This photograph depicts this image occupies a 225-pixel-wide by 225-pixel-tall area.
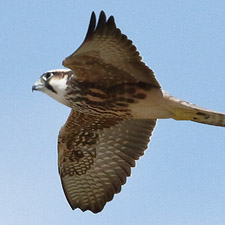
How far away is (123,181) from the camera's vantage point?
9.76 metres

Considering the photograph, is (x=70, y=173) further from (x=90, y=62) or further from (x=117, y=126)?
(x=90, y=62)

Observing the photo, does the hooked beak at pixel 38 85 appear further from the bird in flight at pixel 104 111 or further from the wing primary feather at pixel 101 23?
the wing primary feather at pixel 101 23

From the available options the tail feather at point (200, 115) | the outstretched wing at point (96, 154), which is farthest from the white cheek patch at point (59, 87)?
the tail feather at point (200, 115)

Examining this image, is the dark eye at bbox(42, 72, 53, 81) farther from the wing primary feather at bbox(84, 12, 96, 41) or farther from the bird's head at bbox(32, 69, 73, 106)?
the wing primary feather at bbox(84, 12, 96, 41)

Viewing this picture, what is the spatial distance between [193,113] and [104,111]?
1.20 meters

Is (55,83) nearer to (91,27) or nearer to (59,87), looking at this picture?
(59,87)

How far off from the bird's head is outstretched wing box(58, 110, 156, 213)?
0.71 metres

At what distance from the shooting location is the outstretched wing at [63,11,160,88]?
7.73m

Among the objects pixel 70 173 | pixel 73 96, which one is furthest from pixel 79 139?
pixel 73 96

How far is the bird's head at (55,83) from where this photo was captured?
872cm

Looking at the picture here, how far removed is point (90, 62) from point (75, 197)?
2707 millimetres

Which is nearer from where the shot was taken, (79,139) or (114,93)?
(114,93)

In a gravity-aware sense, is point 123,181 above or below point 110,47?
below

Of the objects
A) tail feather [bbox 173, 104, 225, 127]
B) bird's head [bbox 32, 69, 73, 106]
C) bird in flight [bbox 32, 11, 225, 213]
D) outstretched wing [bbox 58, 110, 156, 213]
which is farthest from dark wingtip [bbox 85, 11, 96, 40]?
outstretched wing [bbox 58, 110, 156, 213]
